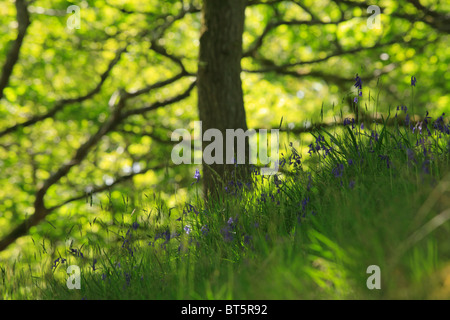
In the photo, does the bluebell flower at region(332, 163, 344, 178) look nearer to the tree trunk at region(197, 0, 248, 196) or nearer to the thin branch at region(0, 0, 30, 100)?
the tree trunk at region(197, 0, 248, 196)

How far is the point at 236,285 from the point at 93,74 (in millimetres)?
10571

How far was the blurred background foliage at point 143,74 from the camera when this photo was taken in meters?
9.88

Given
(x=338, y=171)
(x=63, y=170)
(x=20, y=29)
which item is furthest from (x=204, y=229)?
(x=20, y=29)

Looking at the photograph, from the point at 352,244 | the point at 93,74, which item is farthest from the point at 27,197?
the point at 352,244

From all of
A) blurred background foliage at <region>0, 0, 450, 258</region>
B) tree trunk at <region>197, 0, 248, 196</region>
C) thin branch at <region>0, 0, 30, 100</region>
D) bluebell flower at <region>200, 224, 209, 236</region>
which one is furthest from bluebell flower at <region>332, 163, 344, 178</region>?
thin branch at <region>0, 0, 30, 100</region>

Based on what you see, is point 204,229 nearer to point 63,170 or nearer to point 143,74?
Result: point 63,170

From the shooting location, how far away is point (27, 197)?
12.4 m

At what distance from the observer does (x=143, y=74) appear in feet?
42.9

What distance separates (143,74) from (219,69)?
806cm

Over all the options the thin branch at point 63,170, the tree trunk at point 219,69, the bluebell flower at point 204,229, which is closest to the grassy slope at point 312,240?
the bluebell flower at point 204,229

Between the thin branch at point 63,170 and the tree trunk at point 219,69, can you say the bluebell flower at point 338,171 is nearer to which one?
the tree trunk at point 219,69

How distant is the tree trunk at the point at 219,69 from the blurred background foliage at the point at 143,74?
12.6 feet

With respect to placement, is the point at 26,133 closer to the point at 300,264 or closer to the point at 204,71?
the point at 204,71

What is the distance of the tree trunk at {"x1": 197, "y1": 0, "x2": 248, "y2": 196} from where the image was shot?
552 centimetres
